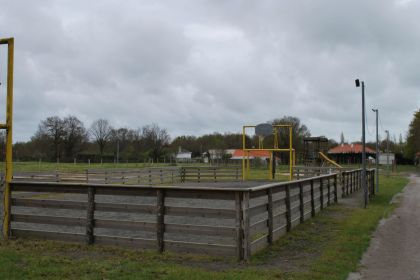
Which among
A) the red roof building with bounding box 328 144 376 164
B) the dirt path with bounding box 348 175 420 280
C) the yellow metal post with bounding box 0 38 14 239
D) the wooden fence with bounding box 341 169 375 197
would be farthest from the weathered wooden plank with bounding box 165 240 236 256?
the red roof building with bounding box 328 144 376 164

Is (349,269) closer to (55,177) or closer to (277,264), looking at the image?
(277,264)

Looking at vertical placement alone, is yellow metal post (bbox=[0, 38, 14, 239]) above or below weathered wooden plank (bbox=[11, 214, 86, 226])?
above

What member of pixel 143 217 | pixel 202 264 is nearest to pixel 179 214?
pixel 202 264

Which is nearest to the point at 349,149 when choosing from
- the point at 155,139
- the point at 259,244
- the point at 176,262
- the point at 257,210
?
the point at 155,139

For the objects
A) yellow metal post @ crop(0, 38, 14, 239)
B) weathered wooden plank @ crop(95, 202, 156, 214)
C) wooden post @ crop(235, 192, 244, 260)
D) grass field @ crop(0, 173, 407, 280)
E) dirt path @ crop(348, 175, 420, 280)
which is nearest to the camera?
grass field @ crop(0, 173, 407, 280)

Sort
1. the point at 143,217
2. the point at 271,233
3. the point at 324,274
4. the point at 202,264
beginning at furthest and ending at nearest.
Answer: the point at 143,217, the point at 271,233, the point at 202,264, the point at 324,274

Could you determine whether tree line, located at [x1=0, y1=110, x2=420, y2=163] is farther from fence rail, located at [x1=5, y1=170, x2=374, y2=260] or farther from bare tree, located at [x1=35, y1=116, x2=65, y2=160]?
fence rail, located at [x1=5, y1=170, x2=374, y2=260]

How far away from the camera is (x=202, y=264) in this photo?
670 cm

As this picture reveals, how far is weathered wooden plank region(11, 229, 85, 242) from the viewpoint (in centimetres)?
804

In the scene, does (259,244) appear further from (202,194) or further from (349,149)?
(349,149)

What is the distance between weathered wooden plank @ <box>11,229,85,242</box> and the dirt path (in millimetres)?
4493

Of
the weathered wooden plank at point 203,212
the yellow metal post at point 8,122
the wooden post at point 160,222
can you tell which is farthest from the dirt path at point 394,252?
the yellow metal post at point 8,122

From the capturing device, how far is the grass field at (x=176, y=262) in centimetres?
607

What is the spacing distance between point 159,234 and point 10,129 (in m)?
3.46
